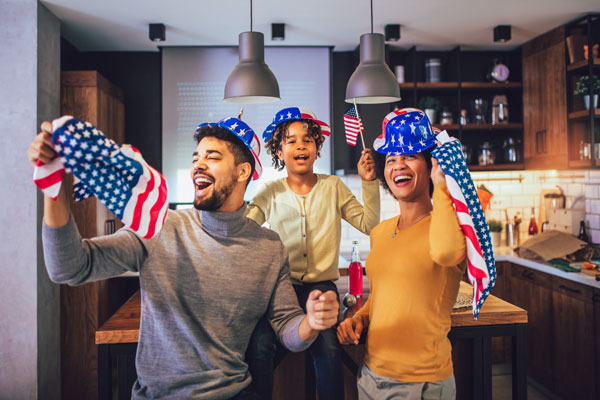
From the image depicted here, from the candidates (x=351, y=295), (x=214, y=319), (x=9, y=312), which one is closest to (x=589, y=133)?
(x=351, y=295)

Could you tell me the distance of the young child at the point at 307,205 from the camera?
2129 mm

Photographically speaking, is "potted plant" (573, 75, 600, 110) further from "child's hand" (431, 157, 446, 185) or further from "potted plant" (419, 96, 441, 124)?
"child's hand" (431, 157, 446, 185)

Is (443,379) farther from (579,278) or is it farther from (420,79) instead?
(420,79)

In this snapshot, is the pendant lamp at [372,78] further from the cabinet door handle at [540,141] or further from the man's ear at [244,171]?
the cabinet door handle at [540,141]

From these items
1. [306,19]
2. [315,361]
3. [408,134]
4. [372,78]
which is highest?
[306,19]

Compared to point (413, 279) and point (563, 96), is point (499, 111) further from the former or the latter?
point (413, 279)

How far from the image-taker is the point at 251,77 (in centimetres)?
228

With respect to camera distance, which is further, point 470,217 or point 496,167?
point 496,167

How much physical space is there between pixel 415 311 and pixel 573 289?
87.9 inches

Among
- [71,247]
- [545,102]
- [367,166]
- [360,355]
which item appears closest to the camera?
[71,247]

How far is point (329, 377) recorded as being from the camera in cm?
174

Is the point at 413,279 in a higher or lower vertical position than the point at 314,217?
lower

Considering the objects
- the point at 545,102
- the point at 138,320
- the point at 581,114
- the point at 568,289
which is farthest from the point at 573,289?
the point at 138,320

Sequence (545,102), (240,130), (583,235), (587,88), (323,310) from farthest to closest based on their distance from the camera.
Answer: (545,102)
(583,235)
(587,88)
(240,130)
(323,310)
